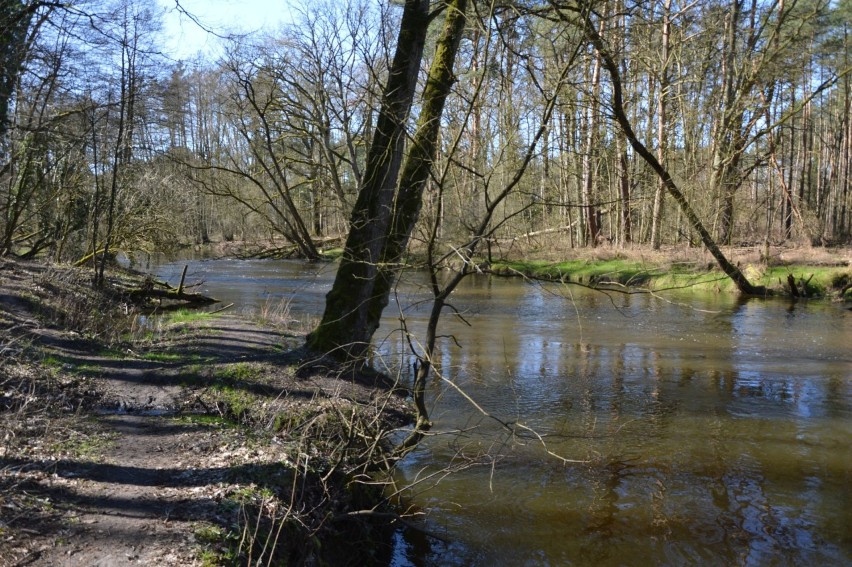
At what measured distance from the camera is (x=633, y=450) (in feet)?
22.3

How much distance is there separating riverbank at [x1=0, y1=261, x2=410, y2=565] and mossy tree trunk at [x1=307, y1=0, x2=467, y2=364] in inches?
26.0

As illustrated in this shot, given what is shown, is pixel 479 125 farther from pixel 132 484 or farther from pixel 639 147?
pixel 132 484

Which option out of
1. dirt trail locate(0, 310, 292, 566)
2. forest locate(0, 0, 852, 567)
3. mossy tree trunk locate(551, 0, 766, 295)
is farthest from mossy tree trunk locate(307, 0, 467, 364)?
dirt trail locate(0, 310, 292, 566)

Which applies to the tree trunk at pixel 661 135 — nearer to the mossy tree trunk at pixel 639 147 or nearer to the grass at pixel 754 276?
the grass at pixel 754 276

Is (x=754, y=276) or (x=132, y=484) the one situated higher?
(x=754, y=276)

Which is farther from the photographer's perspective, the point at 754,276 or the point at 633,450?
the point at 754,276

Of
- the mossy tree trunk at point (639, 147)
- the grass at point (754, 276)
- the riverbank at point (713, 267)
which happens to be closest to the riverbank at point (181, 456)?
the mossy tree trunk at point (639, 147)

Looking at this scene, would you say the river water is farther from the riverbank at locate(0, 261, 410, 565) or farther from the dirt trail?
the dirt trail

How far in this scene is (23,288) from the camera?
1093 centimetres

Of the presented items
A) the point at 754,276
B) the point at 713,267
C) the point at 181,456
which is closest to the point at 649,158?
the point at 181,456

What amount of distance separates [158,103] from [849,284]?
19002mm

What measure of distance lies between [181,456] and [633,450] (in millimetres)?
4414

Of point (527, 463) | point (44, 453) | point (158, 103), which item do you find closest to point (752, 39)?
point (158, 103)

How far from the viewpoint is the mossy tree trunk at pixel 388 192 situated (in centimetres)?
730
